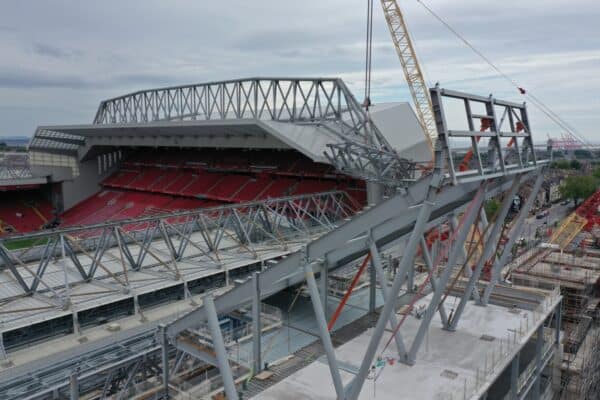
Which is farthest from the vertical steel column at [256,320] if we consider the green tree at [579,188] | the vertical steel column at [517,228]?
the green tree at [579,188]

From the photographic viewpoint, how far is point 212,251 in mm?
23656

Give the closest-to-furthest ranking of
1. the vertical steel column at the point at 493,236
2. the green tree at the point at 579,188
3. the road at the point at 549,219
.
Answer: the vertical steel column at the point at 493,236 < the road at the point at 549,219 < the green tree at the point at 579,188

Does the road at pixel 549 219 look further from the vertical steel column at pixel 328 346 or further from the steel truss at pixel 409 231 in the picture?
the vertical steel column at pixel 328 346

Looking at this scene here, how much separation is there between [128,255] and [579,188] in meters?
64.1

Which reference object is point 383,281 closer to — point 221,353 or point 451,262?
point 451,262

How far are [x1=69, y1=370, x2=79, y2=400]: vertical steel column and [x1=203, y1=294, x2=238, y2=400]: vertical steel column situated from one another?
3599mm

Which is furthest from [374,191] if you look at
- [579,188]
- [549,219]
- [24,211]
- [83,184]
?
[579,188]

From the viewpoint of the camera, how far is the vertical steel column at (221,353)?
11.1 m

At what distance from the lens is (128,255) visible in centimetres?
2112

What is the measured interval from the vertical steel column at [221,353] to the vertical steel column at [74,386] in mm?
3599

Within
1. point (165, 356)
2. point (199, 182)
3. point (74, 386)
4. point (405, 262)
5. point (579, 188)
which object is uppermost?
point (405, 262)

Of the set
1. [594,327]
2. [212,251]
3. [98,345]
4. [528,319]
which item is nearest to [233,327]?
[98,345]

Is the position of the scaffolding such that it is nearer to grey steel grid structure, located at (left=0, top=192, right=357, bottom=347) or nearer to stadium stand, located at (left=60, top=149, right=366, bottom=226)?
stadium stand, located at (left=60, top=149, right=366, bottom=226)

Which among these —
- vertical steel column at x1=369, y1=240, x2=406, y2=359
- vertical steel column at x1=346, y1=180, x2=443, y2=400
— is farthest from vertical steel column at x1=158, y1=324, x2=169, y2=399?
vertical steel column at x1=369, y1=240, x2=406, y2=359
